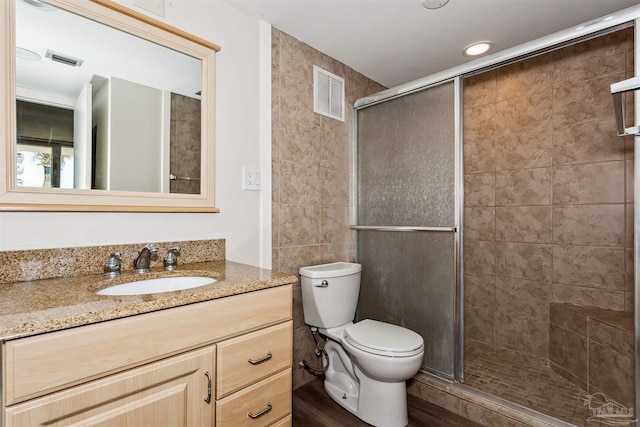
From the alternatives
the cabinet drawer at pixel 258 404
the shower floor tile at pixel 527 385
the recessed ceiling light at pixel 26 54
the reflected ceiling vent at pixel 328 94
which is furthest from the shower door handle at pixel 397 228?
the recessed ceiling light at pixel 26 54

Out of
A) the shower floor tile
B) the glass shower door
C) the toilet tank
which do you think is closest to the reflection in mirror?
the toilet tank

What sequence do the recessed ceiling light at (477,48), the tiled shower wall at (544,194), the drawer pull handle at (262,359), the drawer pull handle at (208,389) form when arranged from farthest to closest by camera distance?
the recessed ceiling light at (477,48) < the tiled shower wall at (544,194) < the drawer pull handle at (262,359) < the drawer pull handle at (208,389)

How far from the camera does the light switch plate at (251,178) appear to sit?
1793mm

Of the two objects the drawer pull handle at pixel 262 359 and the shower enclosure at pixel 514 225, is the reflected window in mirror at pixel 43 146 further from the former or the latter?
→ the shower enclosure at pixel 514 225

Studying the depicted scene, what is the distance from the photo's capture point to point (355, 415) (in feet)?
5.79

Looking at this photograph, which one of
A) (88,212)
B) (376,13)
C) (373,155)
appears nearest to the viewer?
(88,212)

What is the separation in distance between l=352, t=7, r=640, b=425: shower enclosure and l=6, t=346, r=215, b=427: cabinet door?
1412mm

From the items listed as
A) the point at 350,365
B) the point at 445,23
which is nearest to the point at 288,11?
the point at 445,23

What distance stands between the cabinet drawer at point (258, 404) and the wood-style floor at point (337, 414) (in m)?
0.57

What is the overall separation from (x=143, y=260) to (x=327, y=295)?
0.99 metres

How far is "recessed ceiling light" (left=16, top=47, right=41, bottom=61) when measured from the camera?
3.86 feet

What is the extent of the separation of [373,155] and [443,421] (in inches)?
64.5

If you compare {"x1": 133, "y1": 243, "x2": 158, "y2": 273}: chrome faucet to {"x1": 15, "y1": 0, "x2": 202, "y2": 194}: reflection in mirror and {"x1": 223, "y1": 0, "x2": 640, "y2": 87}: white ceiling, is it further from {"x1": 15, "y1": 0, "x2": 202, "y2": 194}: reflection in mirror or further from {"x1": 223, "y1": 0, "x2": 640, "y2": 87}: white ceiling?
{"x1": 223, "y1": 0, "x2": 640, "y2": 87}: white ceiling

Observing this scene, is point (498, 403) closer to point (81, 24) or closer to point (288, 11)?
point (288, 11)
